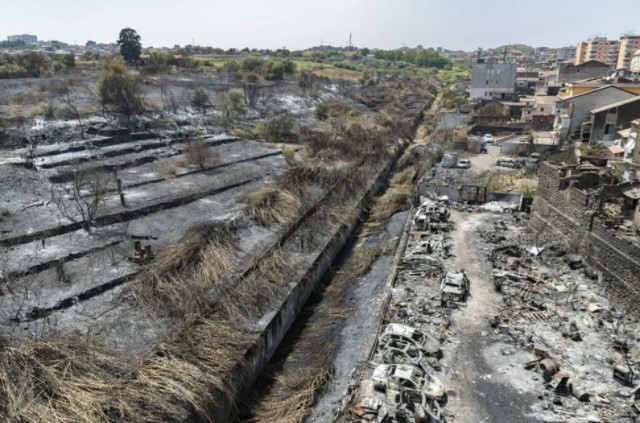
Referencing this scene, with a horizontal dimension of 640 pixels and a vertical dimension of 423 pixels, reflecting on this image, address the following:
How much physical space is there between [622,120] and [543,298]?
22151 mm

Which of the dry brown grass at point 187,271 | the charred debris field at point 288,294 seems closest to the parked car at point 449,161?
the charred debris field at point 288,294

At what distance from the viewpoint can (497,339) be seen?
42.0ft

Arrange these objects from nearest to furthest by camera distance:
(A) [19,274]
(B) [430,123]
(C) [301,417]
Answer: (C) [301,417], (A) [19,274], (B) [430,123]

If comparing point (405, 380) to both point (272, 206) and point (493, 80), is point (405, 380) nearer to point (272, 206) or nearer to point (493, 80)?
point (272, 206)

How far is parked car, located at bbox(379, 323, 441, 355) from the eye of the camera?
40.2 feet

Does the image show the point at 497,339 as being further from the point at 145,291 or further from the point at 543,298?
the point at 145,291

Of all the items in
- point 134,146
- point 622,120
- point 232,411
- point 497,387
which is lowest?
point 232,411

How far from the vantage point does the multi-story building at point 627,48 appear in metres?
97.1

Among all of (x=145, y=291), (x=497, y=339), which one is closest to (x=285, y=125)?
(x=145, y=291)

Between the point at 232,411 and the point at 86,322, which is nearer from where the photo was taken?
the point at 232,411

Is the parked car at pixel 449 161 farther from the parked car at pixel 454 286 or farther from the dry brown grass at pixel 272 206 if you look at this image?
the parked car at pixel 454 286

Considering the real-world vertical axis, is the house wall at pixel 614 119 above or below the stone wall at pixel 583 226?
above

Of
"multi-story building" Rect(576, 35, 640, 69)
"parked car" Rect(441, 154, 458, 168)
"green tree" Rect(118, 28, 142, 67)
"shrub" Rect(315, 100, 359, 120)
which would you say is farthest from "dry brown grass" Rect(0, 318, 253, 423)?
"multi-story building" Rect(576, 35, 640, 69)

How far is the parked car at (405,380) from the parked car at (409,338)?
1078 mm
